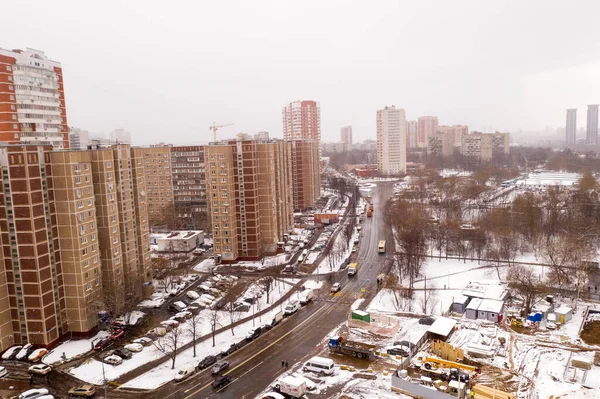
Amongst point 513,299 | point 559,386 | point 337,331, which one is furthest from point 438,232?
point 559,386

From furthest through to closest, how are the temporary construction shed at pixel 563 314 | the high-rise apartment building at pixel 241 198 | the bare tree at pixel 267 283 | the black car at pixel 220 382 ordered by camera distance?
the high-rise apartment building at pixel 241 198, the bare tree at pixel 267 283, the temporary construction shed at pixel 563 314, the black car at pixel 220 382

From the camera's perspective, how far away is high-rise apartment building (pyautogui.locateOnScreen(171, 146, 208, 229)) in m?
66.3

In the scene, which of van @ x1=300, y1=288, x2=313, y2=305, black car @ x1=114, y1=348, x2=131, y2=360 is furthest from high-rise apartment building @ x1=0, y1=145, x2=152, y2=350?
van @ x1=300, y1=288, x2=313, y2=305

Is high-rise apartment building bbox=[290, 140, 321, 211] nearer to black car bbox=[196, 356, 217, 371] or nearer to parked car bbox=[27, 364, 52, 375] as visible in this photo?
black car bbox=[196, 356, 217, 371]

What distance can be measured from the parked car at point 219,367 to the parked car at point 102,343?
8256mm

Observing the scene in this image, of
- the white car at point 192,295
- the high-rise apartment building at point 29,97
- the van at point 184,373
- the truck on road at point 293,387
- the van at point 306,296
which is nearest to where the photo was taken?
the truck on road at point 293,387

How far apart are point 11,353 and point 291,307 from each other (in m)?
18.2

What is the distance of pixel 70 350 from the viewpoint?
2777 centimetres

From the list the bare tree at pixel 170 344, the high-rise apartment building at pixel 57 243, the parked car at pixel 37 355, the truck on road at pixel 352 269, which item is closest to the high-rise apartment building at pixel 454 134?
the truck on road at pixel 352 269

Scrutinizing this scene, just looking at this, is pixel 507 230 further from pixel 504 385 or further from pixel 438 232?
pixel 504 385

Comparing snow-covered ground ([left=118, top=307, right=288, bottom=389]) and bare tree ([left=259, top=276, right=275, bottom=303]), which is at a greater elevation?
bare tree ([left=259, top=276, right=275, bottom=303])

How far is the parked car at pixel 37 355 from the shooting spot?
26.2m

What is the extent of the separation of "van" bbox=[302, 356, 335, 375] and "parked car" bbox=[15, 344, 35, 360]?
16.9 metres

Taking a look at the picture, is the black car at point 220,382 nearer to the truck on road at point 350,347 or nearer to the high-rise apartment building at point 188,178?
the truck on road at point 350,347
